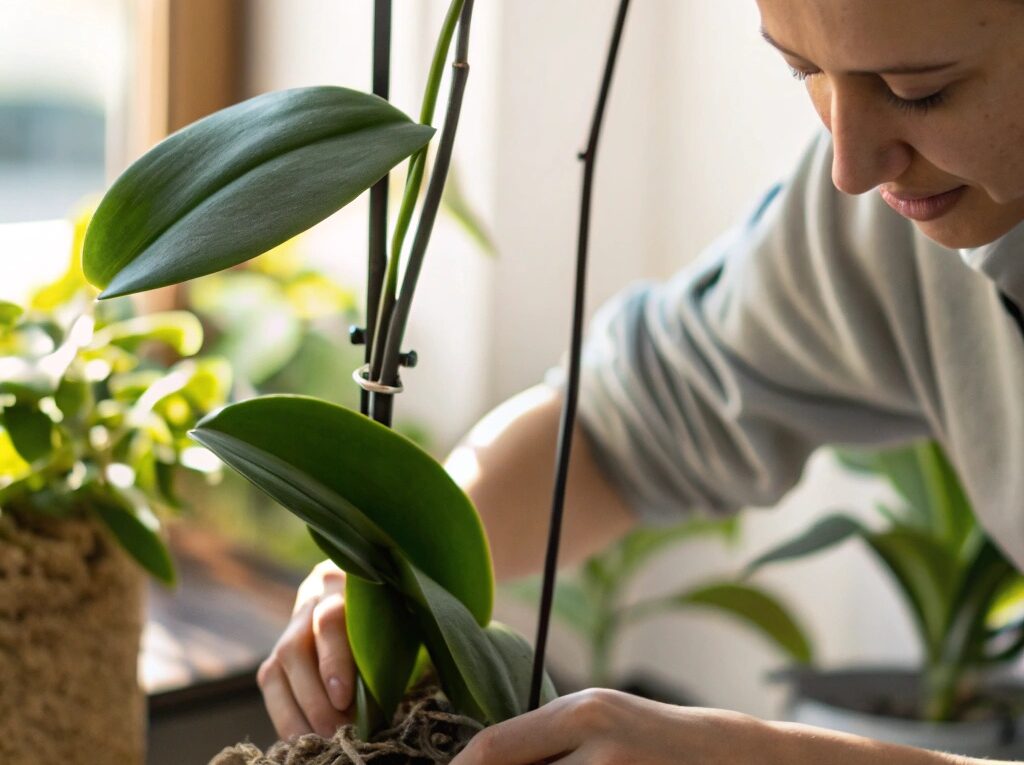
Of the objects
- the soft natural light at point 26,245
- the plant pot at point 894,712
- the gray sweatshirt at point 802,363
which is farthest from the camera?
the soft natural light at point 26,245

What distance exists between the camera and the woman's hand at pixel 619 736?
427 mm

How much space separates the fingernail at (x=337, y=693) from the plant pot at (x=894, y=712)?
0.59 m

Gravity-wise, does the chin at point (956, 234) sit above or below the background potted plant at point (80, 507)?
above

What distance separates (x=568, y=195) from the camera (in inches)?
57.1

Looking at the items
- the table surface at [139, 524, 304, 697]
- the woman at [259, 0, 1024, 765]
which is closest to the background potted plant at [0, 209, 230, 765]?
the woman at [259, 0, 1024, 765]

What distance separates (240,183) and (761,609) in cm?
103

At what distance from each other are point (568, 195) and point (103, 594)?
3.08 ft

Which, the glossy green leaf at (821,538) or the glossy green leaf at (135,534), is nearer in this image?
the glossy green leaf at (135,534)

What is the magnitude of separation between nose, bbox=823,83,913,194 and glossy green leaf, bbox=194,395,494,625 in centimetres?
19

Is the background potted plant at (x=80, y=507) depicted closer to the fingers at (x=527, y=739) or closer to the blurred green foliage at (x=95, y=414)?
the blurred green foliage at (x=95, y=414)

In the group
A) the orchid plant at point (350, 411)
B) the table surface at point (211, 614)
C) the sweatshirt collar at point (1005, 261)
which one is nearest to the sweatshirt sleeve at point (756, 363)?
the sweatshirt collar at point (1005, 261)

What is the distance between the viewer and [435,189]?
403 millimetres

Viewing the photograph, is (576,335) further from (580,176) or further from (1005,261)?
(580,176)

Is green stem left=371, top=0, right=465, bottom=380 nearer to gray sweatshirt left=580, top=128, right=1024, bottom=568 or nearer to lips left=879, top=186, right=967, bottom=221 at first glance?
lips left=879, top=186, right=967, bottom=221
